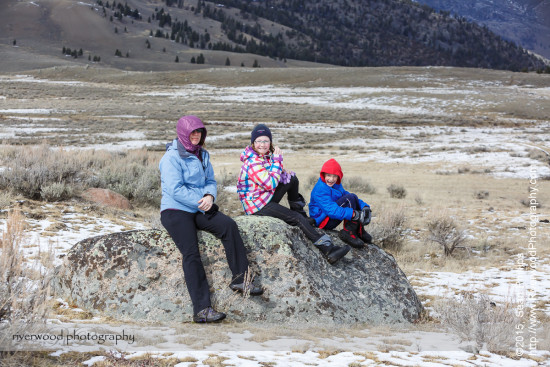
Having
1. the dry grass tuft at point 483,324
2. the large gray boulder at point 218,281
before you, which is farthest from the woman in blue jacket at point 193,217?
the dry grass tuft at point 483,324

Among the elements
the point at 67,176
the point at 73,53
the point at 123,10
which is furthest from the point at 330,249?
the point at 123,10

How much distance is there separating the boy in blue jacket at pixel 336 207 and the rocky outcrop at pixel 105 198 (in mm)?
5173

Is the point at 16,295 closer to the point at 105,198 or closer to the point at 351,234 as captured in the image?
the point at 351,234

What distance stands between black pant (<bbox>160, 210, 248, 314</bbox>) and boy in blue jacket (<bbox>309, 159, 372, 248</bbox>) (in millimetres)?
1286

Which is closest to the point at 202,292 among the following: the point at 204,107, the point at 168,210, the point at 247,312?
the point at 247,312

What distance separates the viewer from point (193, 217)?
4.77 metres

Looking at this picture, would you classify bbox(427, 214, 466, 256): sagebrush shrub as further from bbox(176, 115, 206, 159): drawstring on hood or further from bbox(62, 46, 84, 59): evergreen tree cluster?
bbox(62, 46, 84, 59): evergreen tree cluster

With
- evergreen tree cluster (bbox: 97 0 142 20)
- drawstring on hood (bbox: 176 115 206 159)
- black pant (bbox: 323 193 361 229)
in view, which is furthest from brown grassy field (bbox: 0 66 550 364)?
evergreen tree cluster (bbox: 97 0 142 20)

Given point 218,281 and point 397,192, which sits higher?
point 218,281

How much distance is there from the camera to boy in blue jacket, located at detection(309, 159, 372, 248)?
5.55 meters

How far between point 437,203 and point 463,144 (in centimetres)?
1547

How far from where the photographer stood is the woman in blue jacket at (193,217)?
180 inches

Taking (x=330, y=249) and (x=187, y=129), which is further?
(x=330, y=249)

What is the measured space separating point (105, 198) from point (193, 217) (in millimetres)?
5538
